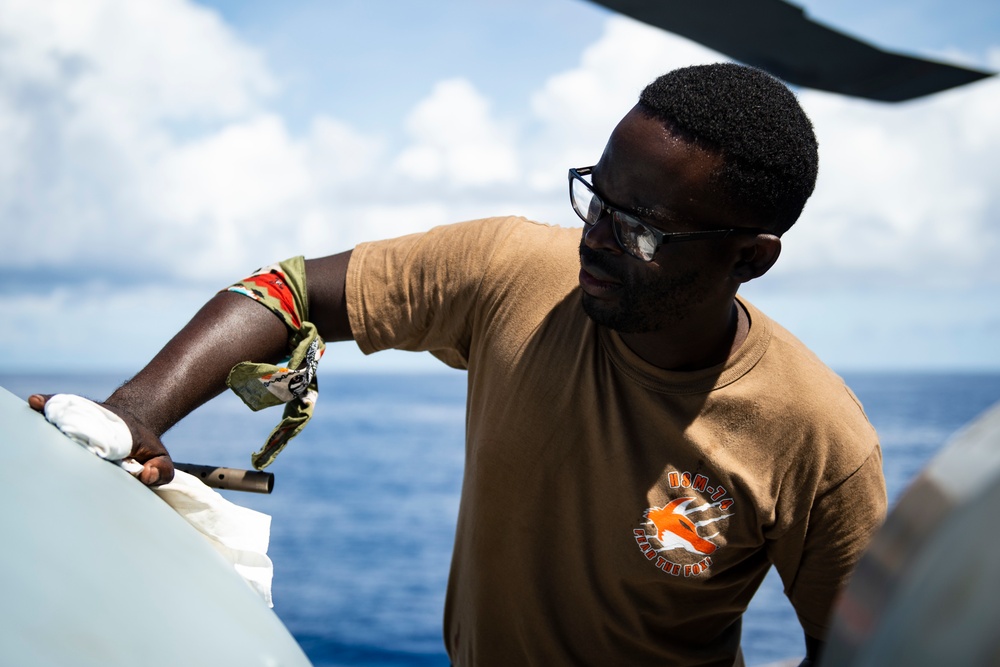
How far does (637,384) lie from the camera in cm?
153

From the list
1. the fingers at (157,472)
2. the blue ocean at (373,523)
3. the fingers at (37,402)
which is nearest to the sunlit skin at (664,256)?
the fingers at (157,472)

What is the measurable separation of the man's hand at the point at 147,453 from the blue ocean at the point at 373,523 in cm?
237

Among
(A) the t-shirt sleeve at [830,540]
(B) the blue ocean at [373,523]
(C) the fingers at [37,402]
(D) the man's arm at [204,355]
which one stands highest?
(C) the fingers at [37,402]

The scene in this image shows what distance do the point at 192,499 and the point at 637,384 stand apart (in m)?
0.70

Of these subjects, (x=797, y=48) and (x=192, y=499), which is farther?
(x=797, y=48)

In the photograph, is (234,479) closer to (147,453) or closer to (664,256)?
(147,453)

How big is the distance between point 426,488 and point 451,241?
740 inches

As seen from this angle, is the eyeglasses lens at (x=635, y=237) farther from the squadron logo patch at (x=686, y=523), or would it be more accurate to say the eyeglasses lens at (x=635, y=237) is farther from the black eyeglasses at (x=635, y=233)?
the squadron logo patch at (x=686, y=523)

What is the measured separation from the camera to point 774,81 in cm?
157

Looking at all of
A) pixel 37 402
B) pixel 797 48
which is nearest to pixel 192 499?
pixel 37 402

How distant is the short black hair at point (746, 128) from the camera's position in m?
1.46

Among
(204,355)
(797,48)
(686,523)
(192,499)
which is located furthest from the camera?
(797,48)

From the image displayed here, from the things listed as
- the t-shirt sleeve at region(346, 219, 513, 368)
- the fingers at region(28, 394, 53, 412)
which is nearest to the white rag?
the fingers at region(28, 394, 53, 412)

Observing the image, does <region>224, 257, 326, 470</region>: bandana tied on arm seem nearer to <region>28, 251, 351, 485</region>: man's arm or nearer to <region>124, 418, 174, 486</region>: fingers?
<region>28, 251, 351, 485</region>: man's arm
